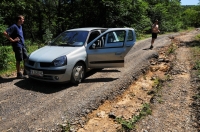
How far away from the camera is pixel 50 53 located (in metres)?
5.74

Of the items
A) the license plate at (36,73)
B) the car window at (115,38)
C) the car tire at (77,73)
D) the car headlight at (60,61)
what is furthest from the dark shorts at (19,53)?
the car window at (115,38)

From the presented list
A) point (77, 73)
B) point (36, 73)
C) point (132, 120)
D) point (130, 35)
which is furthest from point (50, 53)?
point (132, 120)

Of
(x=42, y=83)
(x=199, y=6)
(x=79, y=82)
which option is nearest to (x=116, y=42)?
(x=79, y=82)

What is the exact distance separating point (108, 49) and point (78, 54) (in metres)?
1.11

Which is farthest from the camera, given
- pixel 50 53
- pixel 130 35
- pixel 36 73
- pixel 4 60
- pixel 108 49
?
pixel 4 60

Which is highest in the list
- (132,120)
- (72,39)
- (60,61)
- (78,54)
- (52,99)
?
(72,39)

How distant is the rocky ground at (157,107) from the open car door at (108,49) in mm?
1114

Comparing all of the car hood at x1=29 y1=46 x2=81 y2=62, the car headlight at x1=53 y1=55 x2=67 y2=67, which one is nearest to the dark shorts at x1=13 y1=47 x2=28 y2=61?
the car hood at x1=29 y1=46 x2=81 y2=62

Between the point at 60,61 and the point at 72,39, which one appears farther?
the point at 72,39

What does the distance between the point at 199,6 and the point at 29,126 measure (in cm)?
1750

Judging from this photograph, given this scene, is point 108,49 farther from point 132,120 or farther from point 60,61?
point 132,120

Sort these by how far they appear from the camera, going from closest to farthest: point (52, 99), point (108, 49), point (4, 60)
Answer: point (52, 99), point (108, 49), point (4, 60)

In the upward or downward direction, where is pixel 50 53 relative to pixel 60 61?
upward

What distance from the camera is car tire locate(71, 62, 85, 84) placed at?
227 inches
